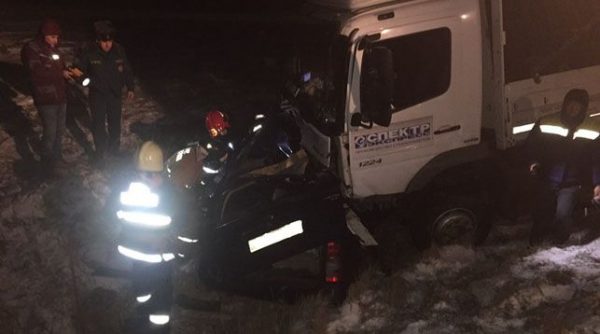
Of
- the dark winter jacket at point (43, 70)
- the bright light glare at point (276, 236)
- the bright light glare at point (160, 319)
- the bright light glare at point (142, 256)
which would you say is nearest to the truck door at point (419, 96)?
the bright light glare at point (276, 236)

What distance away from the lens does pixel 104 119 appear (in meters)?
7.04

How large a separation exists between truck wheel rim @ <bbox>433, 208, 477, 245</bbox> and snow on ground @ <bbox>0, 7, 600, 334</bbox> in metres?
0.14

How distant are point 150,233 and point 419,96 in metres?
2.59

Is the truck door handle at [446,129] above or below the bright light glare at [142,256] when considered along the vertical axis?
above

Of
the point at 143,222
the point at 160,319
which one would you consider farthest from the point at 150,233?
the point at 160,319

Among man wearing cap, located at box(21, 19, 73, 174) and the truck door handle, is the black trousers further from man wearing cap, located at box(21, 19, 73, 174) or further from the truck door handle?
the truck door handle

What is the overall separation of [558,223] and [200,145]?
3673mm

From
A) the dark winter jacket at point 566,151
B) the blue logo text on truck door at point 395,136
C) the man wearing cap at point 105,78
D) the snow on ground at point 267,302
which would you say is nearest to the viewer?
the snow on ground at point 267,302

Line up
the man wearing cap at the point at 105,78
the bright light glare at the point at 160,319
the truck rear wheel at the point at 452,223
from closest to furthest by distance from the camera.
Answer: the bright light glare at the point at 160,319, the truck rear wheel at the point at 452,223, the man wearing cap at the point at 105,78

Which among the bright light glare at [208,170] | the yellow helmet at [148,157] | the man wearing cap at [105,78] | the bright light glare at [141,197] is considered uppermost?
the man wearing cap at [105,78]

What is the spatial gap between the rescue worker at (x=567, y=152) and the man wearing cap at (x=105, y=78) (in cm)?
455

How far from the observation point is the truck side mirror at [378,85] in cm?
455

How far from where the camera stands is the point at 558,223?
5.36 metres

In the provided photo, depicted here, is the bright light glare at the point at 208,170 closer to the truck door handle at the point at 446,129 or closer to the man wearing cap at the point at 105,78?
the man wearing cap at the point at 105,78
